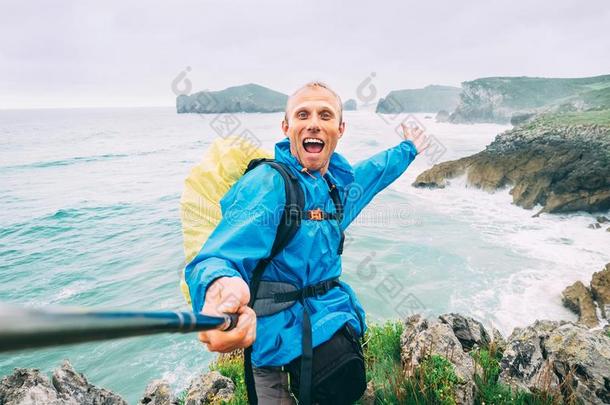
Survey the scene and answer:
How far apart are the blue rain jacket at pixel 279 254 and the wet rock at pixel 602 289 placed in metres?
9.49

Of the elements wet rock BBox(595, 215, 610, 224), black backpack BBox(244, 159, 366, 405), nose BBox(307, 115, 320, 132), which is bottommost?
wet rock BBox(595, 215, 610, 224)

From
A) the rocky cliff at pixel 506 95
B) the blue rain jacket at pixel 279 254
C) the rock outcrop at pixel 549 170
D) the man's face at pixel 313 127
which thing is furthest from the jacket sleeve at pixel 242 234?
the rocky cliff at pixel 506 95

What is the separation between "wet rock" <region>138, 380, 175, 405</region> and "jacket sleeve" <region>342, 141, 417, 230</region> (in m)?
3.52

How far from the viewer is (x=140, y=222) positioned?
842 inches

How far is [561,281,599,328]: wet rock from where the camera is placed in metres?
8.70

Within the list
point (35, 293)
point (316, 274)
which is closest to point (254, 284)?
point (316, 274)

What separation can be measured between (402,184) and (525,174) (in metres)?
8.22

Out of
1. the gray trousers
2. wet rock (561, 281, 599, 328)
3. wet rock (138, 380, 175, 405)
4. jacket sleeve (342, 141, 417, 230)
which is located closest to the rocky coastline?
wet rock (138, 380, 175, 405)

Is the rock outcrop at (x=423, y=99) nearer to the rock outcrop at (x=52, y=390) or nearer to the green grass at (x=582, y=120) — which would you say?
the green grass at (x=582, y=120)

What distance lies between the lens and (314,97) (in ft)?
9.19

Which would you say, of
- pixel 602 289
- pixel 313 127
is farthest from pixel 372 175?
pixel 602 289

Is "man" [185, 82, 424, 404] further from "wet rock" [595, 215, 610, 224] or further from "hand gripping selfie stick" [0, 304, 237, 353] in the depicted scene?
"wet rock" [595, 215, 610, 224]

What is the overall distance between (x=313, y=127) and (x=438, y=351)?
133 inches

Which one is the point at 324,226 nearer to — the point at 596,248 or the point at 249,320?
the point at 249,320
